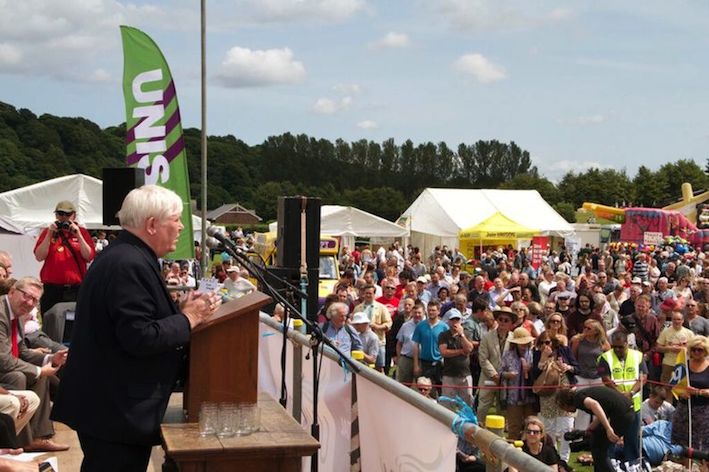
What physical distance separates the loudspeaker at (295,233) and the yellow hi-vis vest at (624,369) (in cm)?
358

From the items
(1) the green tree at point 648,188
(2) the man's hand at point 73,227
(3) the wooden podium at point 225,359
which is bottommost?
(3) the wooden podium at point 225,359

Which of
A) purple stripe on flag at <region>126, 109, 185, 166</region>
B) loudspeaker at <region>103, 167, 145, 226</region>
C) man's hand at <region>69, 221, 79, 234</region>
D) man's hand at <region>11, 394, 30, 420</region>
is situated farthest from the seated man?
purple stripe on flag at <region>126, 109, 185, 166</region>

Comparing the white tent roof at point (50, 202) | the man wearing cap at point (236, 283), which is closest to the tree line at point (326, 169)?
the white tent roof at point (50, 202)

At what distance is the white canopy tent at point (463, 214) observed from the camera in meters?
39.2

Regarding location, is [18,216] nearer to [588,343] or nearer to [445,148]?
[588,343]

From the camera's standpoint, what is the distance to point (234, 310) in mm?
3648

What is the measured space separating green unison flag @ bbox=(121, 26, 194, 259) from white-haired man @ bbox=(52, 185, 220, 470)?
22.4ft

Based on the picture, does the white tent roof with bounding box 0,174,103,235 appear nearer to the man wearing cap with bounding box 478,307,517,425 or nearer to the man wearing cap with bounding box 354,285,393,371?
the man wearing cap with bounding box 354,285,393,371

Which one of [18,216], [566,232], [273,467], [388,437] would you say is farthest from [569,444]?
[566,232]

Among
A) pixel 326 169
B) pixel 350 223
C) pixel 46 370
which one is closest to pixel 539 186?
pixel 326 169

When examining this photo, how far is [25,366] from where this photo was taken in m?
6.82

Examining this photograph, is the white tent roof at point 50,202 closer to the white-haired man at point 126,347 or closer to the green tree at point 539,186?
the white-haired man at point 126,347

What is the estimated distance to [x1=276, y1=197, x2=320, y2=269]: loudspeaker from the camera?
9375mm

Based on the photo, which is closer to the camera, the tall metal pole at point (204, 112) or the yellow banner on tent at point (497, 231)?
the tall metal pole at point (204, 112)
